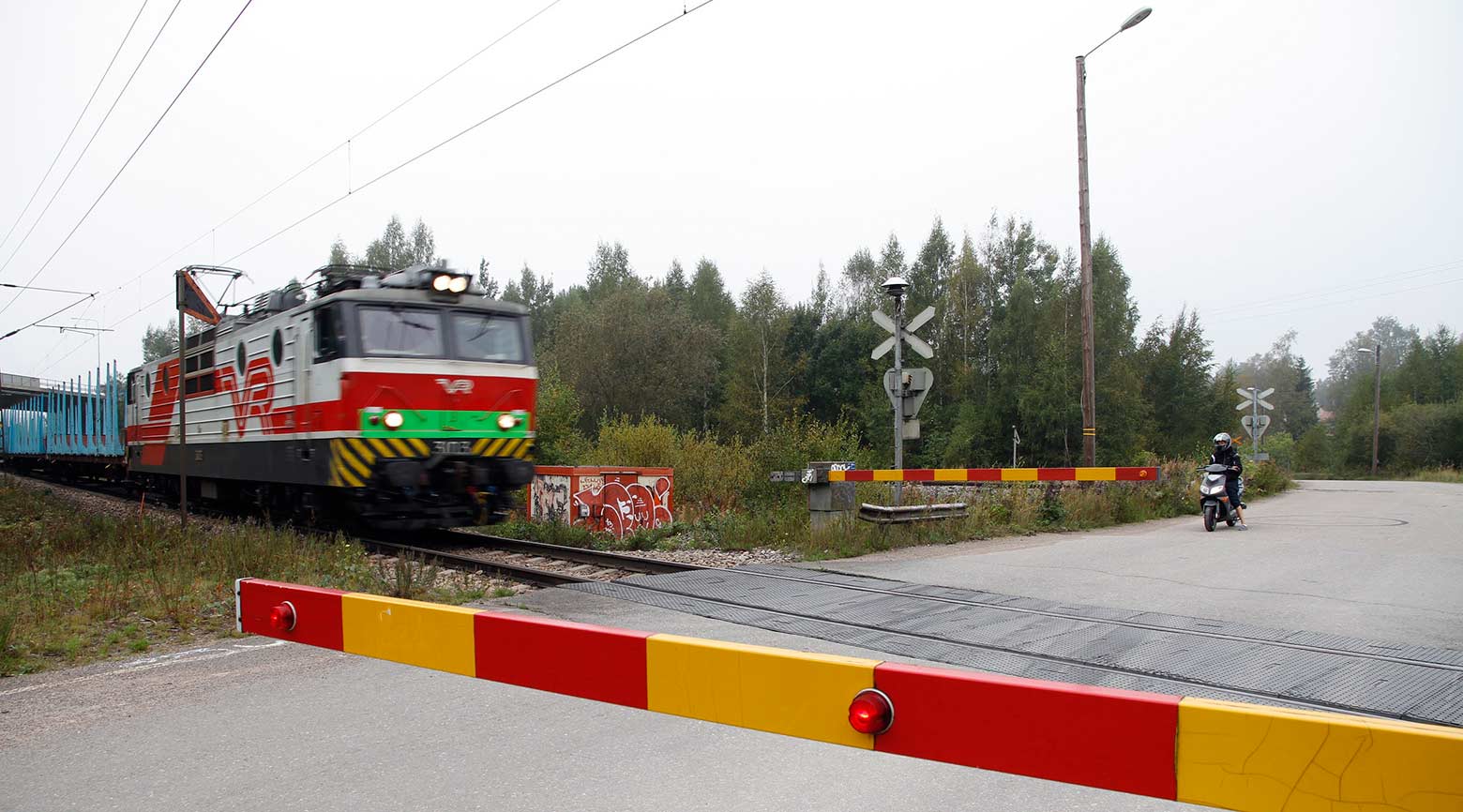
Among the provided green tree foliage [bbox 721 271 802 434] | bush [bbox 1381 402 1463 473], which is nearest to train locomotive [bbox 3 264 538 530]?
green tree foliage [bbox 721 271 802 434]

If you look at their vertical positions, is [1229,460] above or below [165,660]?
above

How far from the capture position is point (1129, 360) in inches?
2078

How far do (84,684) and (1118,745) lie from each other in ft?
18.8

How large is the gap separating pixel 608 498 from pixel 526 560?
2123 millimetres

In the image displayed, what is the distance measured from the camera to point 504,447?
1173 centimetres

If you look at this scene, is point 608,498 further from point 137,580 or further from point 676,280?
point 676,280

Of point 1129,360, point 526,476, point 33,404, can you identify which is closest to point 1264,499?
point 526,476

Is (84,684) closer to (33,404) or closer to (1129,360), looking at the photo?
(33,404)

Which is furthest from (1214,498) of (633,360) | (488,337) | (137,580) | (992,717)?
(633,360)

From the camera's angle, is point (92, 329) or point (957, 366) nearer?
point (92, 329)

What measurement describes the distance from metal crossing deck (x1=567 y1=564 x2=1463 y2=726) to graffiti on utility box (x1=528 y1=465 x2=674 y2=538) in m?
4.44

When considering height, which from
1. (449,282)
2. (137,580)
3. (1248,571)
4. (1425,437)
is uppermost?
(449,282)

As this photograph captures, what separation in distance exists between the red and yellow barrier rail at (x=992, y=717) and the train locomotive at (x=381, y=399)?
8.63 m

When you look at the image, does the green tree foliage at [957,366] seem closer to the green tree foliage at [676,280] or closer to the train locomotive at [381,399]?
the green tree foliage at [676,280]
